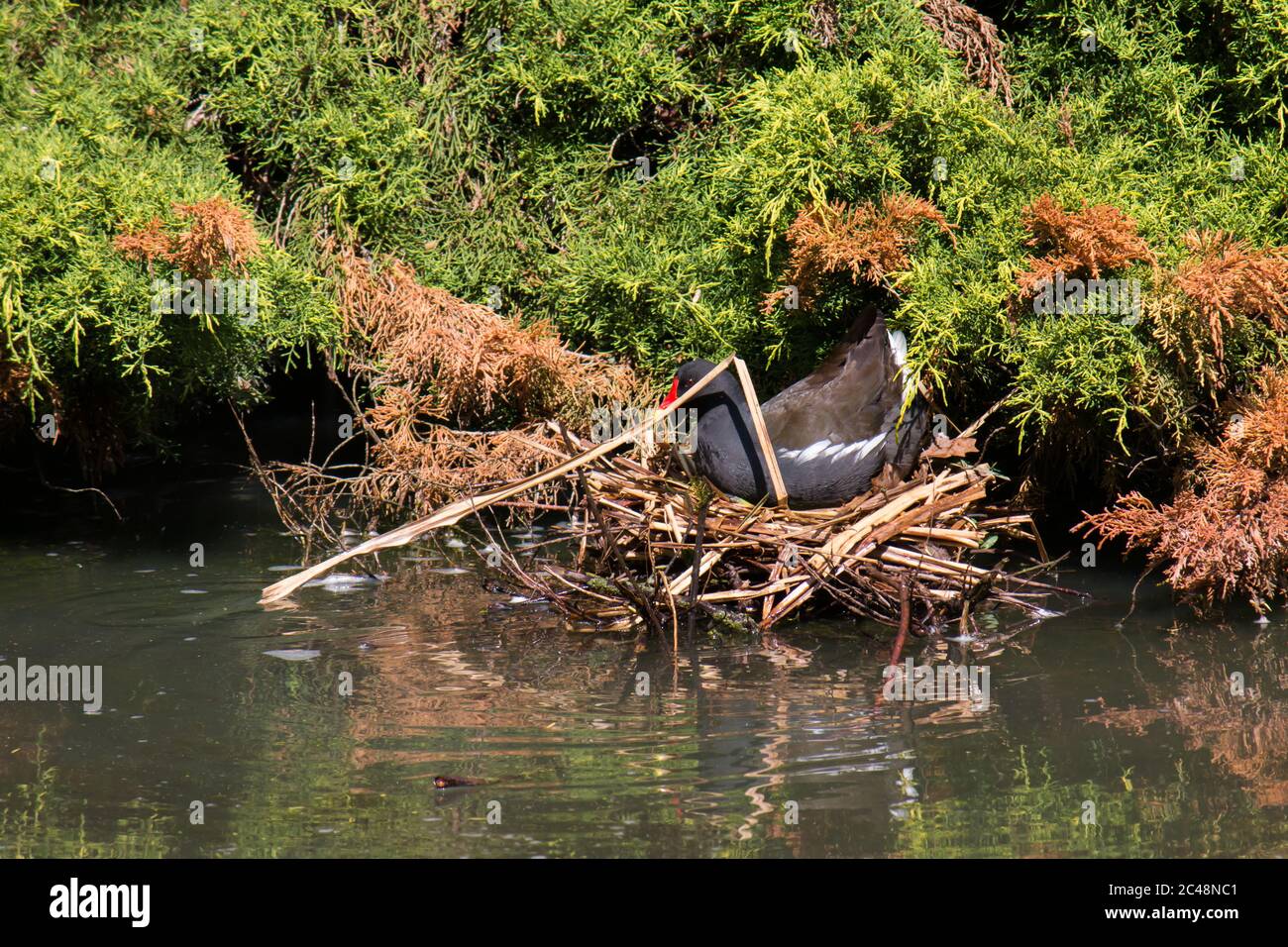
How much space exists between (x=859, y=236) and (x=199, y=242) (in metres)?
3.20

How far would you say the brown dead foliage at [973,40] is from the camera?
7.98 m

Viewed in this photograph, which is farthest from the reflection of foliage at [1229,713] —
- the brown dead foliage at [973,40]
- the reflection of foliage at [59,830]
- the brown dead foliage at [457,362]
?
the brown dead foliage at [973,40]

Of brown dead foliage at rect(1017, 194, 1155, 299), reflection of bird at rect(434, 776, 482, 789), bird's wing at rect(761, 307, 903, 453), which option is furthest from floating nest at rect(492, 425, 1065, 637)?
reflection of bird at rect(434, 776, 482, 789)

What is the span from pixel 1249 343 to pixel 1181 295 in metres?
0.44

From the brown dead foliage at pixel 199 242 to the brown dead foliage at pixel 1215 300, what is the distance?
437cm

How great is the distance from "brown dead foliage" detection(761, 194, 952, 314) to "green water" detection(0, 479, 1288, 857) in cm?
177

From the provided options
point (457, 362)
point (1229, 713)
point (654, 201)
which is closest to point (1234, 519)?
point (1229, 713)

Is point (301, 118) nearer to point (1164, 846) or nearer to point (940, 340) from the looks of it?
point (940, 340)

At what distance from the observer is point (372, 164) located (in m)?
8.31

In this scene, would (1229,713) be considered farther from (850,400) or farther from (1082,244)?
(1082,244)

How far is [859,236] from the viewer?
6.63 metres

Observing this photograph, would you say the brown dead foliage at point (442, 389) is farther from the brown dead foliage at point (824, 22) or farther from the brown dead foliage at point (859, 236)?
the brown dead foliage at point (824, 22)
